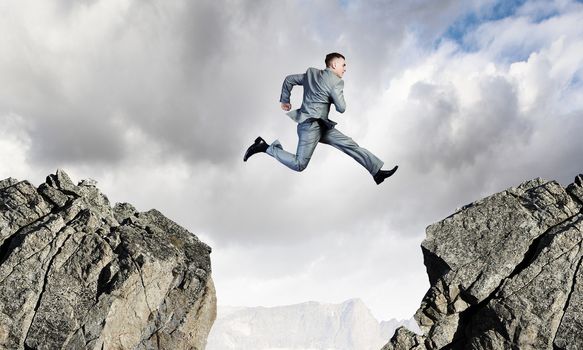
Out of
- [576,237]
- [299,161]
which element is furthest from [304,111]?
[576,237]

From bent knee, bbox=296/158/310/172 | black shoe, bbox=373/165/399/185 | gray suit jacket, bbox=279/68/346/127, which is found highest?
gray suit jacket, bbox=279/68/346/127

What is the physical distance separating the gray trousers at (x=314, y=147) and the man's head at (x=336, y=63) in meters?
2.20

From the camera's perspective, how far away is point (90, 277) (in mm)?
22859

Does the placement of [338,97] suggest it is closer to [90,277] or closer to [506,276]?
[506,276]

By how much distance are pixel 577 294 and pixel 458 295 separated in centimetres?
479

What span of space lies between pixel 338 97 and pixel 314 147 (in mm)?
2619

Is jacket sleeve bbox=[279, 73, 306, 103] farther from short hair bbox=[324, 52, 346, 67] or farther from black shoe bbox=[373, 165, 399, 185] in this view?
black shoe bbox=[373, 165, 399, 185]

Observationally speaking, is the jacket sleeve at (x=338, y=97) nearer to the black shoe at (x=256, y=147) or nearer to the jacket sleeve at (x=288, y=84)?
the jacket sleeve at (x=288, y=84)

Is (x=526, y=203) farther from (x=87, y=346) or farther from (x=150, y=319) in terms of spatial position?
(x=87, y=346)

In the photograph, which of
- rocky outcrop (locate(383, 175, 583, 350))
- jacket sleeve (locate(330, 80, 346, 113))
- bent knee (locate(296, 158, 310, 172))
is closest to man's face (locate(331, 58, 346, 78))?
jacket sleeve (locate(330, 80, 346, 113))

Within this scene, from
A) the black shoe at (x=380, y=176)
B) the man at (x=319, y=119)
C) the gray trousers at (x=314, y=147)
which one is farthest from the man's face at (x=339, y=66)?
the black shoe at (x=380, y=176)

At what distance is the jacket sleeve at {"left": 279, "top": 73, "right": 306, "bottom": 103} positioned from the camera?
22531 millimetres

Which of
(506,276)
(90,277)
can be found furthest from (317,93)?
(90,277)

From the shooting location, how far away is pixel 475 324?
23.6m
